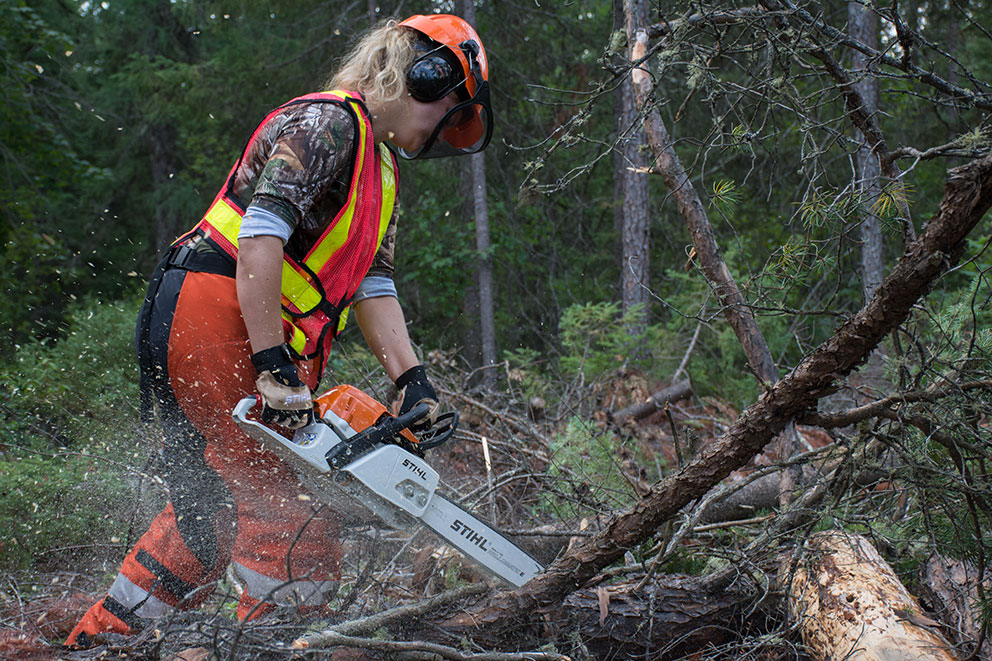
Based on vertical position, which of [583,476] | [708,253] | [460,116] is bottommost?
[583,476]

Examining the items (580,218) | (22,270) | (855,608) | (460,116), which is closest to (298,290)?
(460,116)

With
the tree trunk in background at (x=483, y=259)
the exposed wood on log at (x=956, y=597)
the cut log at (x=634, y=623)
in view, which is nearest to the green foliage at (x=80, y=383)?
the cut log at (x=634, y=623)

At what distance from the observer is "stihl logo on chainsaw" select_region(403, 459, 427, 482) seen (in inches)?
91.7

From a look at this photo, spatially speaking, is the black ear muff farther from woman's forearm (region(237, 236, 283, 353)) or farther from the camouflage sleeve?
woman's forearm (region(237, 236, 283, 353))

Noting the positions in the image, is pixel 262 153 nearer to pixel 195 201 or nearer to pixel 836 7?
pixel 836 7

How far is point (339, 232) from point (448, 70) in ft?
2.28

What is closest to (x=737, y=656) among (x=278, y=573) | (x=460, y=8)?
(x=278, y=573)

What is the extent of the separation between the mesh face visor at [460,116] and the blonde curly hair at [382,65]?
0.19 ft

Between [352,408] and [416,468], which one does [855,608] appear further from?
[352,408]

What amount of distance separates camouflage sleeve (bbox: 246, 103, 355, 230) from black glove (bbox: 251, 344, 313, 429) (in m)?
0.43

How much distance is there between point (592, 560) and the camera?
2436 mm

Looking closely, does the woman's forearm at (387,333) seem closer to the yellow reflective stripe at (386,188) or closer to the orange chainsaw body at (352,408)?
the yellow reflective stripe at (386,188)

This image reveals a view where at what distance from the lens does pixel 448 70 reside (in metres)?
2.49

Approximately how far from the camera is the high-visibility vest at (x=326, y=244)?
7.84 feet
